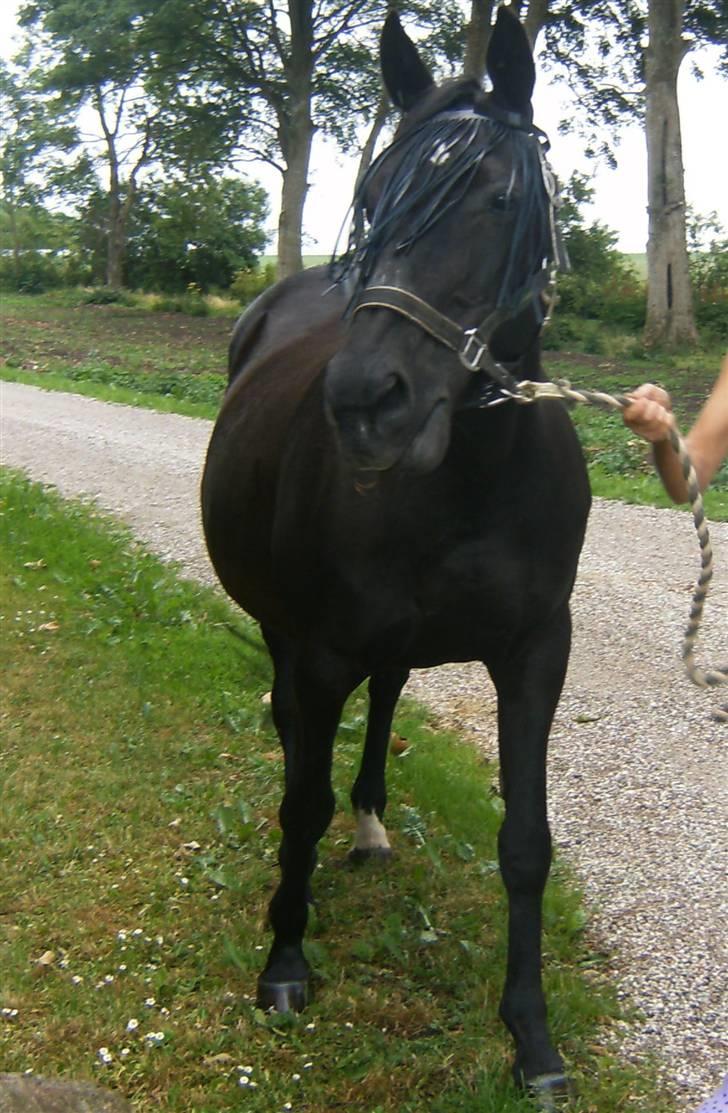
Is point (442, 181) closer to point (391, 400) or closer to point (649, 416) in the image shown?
point (391, 400)

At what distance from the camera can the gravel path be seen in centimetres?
334

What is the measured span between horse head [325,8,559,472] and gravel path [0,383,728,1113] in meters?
1.80

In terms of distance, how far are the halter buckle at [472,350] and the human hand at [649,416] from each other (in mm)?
326

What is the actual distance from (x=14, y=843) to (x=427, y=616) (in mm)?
1980

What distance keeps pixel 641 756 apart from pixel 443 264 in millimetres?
3142

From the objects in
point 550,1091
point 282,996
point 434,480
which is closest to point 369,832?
point 282,996

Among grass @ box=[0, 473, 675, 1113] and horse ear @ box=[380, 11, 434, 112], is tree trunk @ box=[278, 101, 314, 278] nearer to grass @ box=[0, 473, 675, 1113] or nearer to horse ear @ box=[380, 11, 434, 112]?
grass @ box=[0, 473, 675, 1113]

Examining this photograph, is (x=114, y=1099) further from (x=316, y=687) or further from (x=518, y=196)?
(x=518, y=196)

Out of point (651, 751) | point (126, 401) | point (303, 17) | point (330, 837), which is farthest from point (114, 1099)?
point (303, 17)

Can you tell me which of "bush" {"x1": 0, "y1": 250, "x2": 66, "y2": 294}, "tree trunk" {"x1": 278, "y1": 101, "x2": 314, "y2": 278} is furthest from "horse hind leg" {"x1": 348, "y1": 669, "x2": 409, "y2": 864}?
"bush" {"x1": 0, "y1": 250, "x2": 66, "y2": 294}

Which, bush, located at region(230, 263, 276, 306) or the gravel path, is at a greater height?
bush, located at region(230, 263, 276, 306)

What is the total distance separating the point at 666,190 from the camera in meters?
21.5

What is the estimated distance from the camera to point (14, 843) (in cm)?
410

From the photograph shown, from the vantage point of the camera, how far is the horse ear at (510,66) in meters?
2.51
